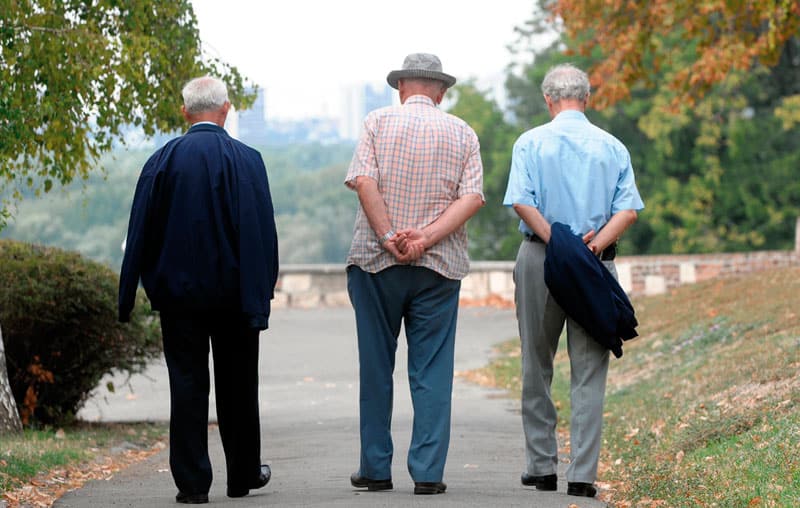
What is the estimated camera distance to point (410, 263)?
20.1ft

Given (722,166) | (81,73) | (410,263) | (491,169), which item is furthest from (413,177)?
(491,169)

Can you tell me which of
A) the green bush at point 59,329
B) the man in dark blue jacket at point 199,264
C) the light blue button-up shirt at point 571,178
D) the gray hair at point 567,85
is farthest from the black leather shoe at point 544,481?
the green bush at point 59,329

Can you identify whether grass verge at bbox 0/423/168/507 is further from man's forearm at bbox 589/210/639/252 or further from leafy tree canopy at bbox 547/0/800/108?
leafy tree canopy at bbox 547/0/800/108

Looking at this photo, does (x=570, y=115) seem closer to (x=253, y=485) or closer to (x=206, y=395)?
(x=206, y=395)

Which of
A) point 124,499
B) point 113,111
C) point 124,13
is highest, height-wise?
point 124,13

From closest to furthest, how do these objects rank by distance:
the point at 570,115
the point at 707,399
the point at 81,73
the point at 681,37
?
the point at 570,115 < the point at 81,73 < the point at 707,399 < the point at 681,37

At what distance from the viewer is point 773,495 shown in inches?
212

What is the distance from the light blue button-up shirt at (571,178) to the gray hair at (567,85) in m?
0.19

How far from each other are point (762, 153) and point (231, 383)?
3310cm

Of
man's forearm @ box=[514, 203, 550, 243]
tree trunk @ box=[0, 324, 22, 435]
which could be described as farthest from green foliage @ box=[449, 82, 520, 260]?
man's forearm @ box=[514, 203, 550, 243]

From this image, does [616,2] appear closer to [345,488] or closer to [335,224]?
[345,488]

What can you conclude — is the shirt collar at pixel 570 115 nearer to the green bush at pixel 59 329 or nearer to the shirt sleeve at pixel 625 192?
the shirt sleeve at pixel 625 192

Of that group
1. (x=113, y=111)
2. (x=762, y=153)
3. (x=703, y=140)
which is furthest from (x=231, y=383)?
(x=762, y=153)

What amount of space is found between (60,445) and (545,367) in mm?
3889
